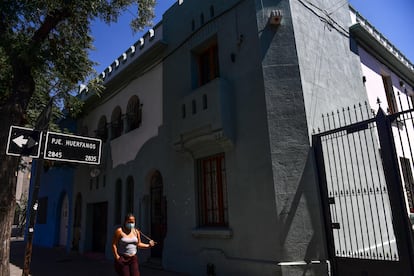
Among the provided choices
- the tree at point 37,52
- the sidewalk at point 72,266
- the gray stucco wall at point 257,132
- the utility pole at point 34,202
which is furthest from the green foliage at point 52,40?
the sidewalk at point 72,266

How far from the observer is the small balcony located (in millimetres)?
7719

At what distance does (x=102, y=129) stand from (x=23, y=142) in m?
9.74

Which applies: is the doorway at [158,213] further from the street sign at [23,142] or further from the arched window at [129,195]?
the street sign at [23,142]

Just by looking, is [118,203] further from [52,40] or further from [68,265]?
[52,40]

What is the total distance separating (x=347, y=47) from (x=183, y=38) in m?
5.07

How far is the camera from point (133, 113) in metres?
12.5

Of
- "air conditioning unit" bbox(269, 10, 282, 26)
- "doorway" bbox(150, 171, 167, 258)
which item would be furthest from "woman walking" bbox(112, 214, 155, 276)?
"air conditioning unit" bbox(269, 10, 282, 26)

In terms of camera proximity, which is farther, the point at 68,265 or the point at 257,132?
the point at 68,265

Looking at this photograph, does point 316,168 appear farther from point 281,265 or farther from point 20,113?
point 20,113

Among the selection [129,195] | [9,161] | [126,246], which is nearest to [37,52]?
[9,161]

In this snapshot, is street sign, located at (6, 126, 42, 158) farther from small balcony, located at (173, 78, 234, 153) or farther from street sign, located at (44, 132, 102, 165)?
small balcony, located at (173, 78, 234, 153)

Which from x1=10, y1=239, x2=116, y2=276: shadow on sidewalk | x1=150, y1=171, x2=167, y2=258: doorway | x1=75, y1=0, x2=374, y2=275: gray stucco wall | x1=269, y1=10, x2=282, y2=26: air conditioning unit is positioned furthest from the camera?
x1=150, y1=171, x2=167, y2=258: doorway

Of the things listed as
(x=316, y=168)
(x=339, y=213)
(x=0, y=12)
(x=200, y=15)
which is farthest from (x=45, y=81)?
(x=339, y=213)

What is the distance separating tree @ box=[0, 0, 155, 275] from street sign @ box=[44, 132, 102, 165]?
1.24 meters
